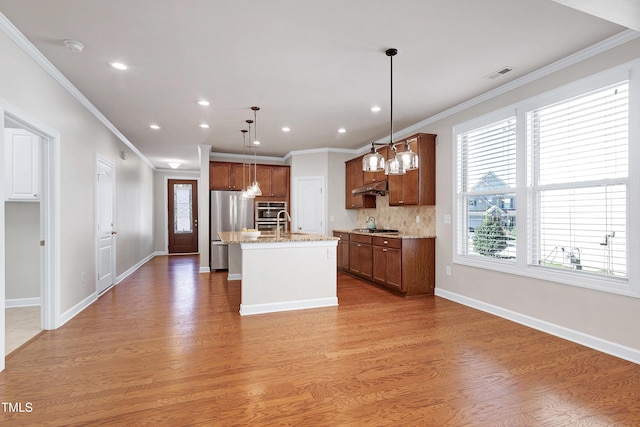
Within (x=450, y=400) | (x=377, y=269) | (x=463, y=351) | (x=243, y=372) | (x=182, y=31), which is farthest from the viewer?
(x=377, y=269)

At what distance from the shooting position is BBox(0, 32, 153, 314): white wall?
2627 mm

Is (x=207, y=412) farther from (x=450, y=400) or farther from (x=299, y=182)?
(x=299, y=182)

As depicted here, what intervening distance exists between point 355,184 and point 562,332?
14.0 feet

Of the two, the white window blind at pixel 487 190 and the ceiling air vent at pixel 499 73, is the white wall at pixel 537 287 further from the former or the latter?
the ceiling air vent at pixel 499 73

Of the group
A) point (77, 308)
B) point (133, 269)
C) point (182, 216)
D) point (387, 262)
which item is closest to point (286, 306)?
point (387, 262)

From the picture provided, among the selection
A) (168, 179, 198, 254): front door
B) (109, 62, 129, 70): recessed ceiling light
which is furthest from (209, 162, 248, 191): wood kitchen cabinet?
(109, 62, 129, 70): recessed ceiling light

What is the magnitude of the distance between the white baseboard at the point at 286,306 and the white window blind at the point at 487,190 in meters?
1.93

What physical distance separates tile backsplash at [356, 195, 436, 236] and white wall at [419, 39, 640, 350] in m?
0.22

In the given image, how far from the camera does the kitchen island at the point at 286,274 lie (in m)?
3.82

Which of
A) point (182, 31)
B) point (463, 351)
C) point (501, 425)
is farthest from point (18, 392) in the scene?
point (463, 351)

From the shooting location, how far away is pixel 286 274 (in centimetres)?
398

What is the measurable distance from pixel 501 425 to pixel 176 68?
12.5 feet

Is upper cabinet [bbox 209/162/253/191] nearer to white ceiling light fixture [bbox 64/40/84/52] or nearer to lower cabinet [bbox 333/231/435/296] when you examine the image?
lower cabinet [bbox 333/231/435/296]

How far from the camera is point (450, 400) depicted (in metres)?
2.02
